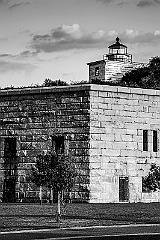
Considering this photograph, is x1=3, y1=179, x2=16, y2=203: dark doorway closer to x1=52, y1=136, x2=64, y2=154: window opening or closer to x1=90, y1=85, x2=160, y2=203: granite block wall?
x1=52, y1=136, x2=64, y2=154: window opening

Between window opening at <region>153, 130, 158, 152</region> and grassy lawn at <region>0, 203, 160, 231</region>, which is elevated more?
window opening at <region>153, 130, 158, 152</region>

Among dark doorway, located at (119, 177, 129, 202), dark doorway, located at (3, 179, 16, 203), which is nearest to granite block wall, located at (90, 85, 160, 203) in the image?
dark doorway, located at (119, 177, 129, 202)

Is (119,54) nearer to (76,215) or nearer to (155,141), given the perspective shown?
(155,141)

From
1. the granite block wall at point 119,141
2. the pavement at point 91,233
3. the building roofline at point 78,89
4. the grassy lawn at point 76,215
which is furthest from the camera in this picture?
the building roofline at point 78,89

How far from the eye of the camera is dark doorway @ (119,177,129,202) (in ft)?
161

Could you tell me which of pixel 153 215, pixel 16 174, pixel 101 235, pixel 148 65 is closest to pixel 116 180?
pixel 16 174

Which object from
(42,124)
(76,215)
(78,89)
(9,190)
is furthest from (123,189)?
(76,215)

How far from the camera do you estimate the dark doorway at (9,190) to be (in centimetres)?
5003

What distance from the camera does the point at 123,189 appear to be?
4938 cm

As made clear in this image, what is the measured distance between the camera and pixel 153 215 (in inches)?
1463

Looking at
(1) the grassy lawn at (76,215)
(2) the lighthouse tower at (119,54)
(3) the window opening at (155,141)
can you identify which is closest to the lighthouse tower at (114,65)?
(2) the lighthouse tower at (119,54)

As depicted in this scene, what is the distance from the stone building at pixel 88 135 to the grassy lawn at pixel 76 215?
4283mm

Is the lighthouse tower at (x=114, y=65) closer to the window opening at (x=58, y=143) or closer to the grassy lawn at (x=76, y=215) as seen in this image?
the window opening at (x=58, y=143)

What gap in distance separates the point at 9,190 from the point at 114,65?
5595 centimetres
